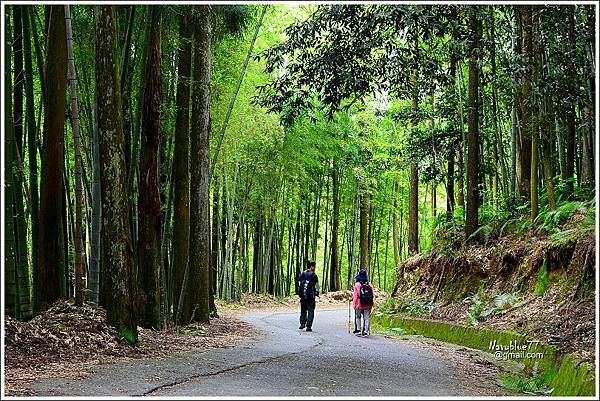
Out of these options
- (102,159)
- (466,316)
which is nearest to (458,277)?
(466,316)

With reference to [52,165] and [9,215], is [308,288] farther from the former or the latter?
[9,215]

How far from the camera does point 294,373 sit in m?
6.68

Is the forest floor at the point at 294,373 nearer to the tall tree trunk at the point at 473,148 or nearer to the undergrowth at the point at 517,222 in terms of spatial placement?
the undergrowth at the point at 517,222

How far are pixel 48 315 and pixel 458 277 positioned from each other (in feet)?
25.7

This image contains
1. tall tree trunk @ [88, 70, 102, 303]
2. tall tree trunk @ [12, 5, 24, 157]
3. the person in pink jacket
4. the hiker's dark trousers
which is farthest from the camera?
the hiker's dark trousers

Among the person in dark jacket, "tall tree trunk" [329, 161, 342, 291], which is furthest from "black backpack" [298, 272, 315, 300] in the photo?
"tall tree trunk" [329, 161, 342, 291]

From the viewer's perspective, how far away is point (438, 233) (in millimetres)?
15797

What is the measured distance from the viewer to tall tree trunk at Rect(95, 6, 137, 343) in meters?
7.62

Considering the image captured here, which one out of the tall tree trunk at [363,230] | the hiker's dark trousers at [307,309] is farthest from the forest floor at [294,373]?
the tall tree trunk at [363,230]

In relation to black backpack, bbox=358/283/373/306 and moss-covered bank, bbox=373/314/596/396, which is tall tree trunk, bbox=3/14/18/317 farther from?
black backpack, bbox=358/283/373/306

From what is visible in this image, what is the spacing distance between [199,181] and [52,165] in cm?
360

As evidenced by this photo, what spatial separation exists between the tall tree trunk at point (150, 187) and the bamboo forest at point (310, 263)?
0.03 meters

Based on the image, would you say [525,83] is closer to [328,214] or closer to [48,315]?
[48,315]

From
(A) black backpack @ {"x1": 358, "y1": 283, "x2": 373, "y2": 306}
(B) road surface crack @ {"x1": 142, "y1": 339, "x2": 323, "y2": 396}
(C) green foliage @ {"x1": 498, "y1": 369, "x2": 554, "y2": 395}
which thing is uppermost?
(A) black backpack @ {"x1": 358, "y1": 283, "x2": 373, "y2": 306}
